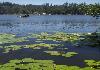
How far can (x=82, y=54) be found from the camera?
27.5 meters

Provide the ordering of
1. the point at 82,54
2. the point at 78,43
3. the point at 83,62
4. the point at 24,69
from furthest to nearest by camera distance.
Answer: the point at 78,43 < the point at 82,54 < the point at 83,62 < the point at 24,69

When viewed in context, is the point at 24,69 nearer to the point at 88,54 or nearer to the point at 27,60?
the point at 27,60

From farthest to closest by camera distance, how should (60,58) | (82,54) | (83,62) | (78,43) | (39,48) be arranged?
1. (78,43)
2. (39,48)
3. (82,54)
4. (60,58)
5. (83,62)

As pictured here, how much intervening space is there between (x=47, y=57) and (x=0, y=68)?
6562 mm

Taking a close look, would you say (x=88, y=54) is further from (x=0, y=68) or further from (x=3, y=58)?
(x=0, y=68)

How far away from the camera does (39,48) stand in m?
30.9

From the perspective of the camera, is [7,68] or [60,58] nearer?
[7,68]

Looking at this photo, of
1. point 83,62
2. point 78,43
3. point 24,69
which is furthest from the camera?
point 78,43

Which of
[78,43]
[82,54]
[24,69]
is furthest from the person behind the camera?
[78,43]

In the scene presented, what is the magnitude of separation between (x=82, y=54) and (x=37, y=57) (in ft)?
17.1

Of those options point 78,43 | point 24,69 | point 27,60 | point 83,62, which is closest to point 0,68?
point 24,69

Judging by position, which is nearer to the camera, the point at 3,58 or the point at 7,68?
the point at 7,68

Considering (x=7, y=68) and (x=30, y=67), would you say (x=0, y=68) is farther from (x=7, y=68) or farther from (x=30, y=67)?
(x=30, y=67)

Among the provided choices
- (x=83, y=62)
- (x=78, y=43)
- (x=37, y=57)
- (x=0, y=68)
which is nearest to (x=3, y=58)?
(x=37, y=57)
